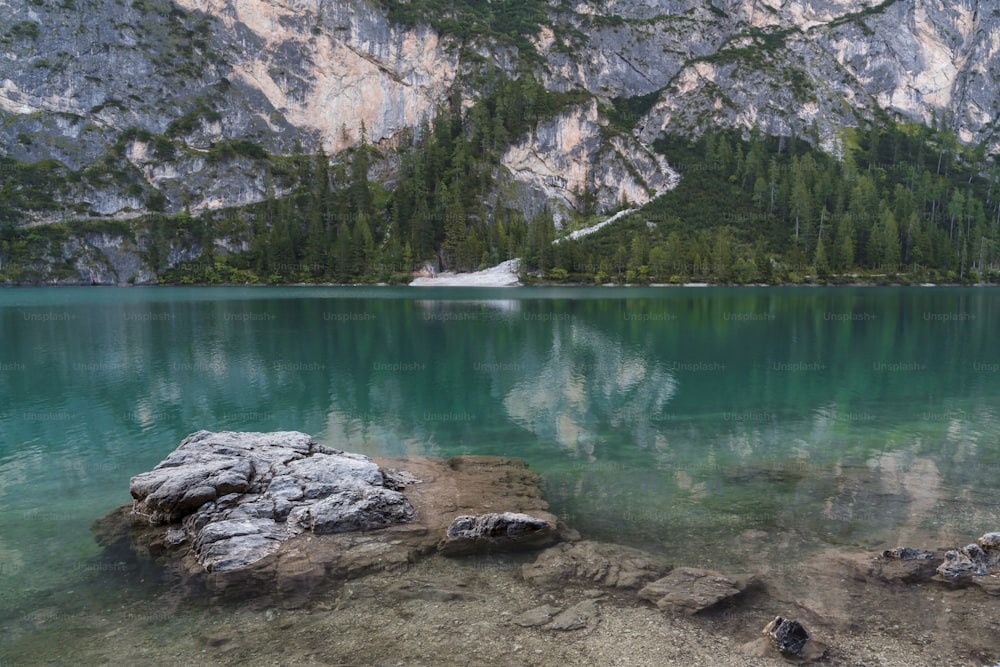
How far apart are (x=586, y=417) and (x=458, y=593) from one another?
16172 mm

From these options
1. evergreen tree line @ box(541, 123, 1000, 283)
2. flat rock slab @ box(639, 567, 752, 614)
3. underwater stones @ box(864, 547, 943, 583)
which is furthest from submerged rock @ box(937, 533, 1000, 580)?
evergreen tree line @ box(541, 123, 1000, 283)

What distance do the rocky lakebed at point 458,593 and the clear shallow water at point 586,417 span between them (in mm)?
1196

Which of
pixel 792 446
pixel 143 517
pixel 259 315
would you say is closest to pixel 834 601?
pixel 792 446

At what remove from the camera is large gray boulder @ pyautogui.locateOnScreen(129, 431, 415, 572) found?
45.0 ft

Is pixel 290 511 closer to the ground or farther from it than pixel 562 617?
farther from it

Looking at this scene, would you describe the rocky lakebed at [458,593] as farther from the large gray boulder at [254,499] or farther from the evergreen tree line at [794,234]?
the evergreen tree line at [794,234]

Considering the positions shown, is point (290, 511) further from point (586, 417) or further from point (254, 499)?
point (586, 417)

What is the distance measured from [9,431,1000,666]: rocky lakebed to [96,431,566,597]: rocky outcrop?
0.06m

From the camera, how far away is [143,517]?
15508 millimetres

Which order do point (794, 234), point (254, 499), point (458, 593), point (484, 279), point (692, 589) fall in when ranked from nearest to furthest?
point (692, 589), point (458, 593), point (254, 499), point (484, 279), point (794, 234)

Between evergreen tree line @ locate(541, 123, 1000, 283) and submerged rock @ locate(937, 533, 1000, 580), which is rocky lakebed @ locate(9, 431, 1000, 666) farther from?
evergreen tree line @ locate(541, 123, 1000, 283)

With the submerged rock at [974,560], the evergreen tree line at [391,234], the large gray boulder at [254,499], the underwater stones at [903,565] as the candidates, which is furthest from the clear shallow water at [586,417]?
the evergreen tree line at [391,234]

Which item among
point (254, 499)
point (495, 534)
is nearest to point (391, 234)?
point (254, 499)

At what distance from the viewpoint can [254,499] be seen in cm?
1557
